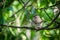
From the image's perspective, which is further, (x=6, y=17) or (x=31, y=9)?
(x=6, y=17)

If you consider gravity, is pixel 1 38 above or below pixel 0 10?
below

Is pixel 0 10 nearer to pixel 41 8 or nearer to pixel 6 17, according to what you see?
pixel 6 17

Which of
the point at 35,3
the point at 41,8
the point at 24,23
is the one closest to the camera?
the point at 41,8

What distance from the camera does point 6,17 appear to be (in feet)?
4.86

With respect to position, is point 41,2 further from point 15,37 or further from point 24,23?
point 15,37

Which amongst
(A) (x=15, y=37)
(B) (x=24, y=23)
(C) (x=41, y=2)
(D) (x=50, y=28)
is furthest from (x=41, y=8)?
(A) (x=15, y=37)

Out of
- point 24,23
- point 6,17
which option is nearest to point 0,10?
point 6,17

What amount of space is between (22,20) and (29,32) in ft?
0.34

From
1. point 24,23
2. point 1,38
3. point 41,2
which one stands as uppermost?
point 41,2

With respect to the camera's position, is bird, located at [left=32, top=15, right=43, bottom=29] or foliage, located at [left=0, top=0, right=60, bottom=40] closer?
foliage, located at [left=0, top=0, right=60, bottom=40]

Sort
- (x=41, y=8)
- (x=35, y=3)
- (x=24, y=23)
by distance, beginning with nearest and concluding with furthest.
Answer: (x=41, y=8) → (x=35, y=3) → (x=24, y=23)

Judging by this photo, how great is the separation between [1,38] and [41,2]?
0.45 meters

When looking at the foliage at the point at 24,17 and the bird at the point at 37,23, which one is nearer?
the foliage at the point at 24,17

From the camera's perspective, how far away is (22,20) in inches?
58.8
